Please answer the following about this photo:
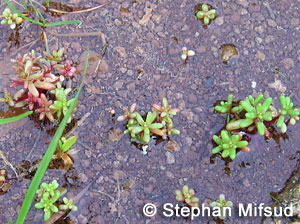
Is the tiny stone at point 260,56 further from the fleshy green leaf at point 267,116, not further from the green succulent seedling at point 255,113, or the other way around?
the fleshy green leaf at point 267,116

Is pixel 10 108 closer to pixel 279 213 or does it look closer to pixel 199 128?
pixel 199 128

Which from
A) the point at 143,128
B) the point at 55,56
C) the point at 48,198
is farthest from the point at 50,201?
the point at 55,56

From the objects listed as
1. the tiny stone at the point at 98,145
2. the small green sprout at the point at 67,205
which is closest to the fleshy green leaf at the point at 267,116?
the tiny stone at the point at 98,145

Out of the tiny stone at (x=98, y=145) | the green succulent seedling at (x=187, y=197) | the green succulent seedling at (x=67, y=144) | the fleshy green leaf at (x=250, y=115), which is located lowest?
the green succulent seedling at (x=187, y=197)

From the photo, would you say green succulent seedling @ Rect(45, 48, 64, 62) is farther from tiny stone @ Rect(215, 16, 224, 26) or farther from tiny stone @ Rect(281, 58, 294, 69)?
tiny stone @ Rect(281, 58, 294, 69)

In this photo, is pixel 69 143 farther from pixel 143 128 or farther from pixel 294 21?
pixel 294 21

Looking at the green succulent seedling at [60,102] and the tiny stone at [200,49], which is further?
the tiny stone at [200,49]

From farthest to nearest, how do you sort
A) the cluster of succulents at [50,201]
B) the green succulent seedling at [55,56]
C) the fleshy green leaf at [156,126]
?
1. the green succulent seedling at [55,56]
2. the fleshy green leaf at [156,126]
3. the cluster of succulents at [50,201]

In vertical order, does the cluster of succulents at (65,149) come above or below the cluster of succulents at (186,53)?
below
